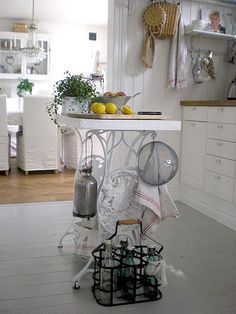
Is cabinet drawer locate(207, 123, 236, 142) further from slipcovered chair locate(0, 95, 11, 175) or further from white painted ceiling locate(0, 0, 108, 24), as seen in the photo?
white painted ceiling locate(0, 0, 108, 24)

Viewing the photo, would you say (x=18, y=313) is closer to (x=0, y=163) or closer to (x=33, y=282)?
(x=33, y=282)

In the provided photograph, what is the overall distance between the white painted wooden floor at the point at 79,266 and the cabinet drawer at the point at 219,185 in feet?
0.77

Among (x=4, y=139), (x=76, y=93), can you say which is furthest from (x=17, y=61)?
(x=76, y=93)

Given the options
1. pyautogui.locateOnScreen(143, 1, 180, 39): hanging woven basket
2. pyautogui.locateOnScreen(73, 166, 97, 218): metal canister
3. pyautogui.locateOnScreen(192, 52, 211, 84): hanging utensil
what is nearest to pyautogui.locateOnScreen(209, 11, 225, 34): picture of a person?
pyautogui.locateOnScreen(192, 52, 211, 84): hanging utensil

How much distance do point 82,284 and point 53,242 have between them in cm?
64

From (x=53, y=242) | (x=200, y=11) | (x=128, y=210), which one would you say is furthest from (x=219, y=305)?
(x=200, y=11)

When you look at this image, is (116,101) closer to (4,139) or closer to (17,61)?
(4,139)

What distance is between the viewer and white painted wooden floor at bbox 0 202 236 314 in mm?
1782

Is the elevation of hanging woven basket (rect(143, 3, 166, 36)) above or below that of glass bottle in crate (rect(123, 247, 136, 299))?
above

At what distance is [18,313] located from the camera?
66.9 inches

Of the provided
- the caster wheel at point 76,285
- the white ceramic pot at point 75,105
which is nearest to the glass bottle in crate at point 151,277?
the caster wheel at point 76,285

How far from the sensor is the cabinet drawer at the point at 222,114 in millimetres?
2875

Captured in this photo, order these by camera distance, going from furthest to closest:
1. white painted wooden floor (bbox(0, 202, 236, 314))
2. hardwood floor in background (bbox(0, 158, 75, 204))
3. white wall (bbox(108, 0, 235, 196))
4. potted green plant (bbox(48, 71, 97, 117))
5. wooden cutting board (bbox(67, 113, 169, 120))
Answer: hardwood floor in background (bbox(0, 158, 75, 204))
white wall (bbox(108, 0, 235, 196))
potted green plant (bbox(48, 71, 97, 117))
wooden cutting board (bbox(67, 113, 169, 120))
white painted wooden floor (bbox(0, 202, 236, 314))

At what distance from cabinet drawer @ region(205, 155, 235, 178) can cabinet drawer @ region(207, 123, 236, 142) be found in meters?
0.17
